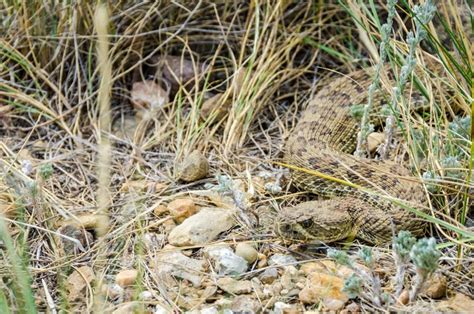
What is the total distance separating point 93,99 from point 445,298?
2.53 meters

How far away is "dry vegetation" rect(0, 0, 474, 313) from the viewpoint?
12.1 feet

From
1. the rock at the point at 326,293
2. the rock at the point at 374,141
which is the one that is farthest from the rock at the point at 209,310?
the rock at the point at 374,141

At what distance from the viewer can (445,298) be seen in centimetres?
331

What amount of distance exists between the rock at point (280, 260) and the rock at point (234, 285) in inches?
7.1

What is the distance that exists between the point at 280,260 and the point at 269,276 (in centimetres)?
14

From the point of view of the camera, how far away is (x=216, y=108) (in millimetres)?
4777

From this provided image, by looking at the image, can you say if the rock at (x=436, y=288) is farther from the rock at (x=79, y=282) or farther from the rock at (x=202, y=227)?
the rock at (x=79, y=282)

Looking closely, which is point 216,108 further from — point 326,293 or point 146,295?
point 326,293

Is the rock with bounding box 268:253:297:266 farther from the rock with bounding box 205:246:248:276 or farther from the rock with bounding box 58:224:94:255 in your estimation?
the rock with bounding box 58:224:94:255

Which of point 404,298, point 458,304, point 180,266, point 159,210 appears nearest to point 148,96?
point 159,210

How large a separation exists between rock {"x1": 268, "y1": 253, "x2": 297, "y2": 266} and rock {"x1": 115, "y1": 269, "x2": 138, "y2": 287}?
60 centimetres

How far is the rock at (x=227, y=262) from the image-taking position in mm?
3525

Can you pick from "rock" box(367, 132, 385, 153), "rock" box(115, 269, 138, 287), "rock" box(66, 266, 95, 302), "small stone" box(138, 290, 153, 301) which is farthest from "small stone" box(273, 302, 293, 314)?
"rock" box(367, 132, 385, 153)

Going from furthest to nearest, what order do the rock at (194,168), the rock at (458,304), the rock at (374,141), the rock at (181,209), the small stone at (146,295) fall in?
the rock at (374,141) → the rock at (194,168) → the rock at (181,209) → the small stone at (146,295) → the rock at (458,304)
